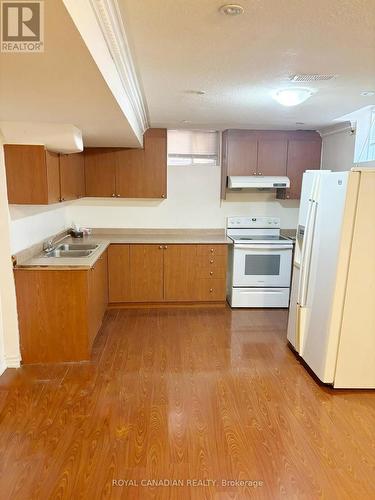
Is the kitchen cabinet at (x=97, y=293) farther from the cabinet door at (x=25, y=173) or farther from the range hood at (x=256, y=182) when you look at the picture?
the range hood at (x=256, y=182)

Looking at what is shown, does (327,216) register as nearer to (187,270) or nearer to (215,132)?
(187,270)

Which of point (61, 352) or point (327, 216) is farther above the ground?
point (327, 216)

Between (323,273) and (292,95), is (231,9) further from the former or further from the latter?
(323,273)

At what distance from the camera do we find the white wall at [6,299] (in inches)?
113

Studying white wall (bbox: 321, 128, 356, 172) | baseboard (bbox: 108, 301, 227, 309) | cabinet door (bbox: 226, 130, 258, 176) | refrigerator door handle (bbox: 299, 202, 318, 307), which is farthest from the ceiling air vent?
baseboard (bbox: 108, 301, 227, 309)

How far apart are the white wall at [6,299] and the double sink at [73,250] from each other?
68 cm

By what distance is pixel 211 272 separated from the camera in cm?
457

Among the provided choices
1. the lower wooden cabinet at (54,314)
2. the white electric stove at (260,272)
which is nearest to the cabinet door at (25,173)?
Result: the lower wooden cabinet at (54,314)

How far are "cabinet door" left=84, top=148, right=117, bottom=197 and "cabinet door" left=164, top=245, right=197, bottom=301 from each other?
1.16m

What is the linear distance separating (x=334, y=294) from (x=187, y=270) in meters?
2.16

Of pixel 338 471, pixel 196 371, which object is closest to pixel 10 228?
pixel 196 371

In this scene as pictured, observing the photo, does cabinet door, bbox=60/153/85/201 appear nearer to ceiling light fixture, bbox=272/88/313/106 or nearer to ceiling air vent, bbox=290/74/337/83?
ceiling light fixture, bbox=272/88/313/106

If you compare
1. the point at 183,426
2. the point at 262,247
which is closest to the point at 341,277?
the point at 183,426

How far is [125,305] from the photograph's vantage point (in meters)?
4.62
